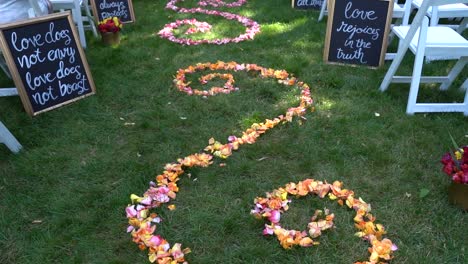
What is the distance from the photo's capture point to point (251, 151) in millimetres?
2967

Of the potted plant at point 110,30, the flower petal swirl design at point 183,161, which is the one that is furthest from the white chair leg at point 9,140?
the potted plant at point 110,30

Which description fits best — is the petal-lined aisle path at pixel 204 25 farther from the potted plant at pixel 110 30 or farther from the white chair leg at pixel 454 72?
the white chair leg at pixel 454 72

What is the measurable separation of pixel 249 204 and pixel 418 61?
1.78 metres

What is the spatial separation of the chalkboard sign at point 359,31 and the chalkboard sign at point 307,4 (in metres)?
1.90

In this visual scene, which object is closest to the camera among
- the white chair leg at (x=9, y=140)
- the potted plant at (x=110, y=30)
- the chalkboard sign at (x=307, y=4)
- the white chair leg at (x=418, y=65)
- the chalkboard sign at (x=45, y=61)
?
the white chair leg at (x=9, y=140)

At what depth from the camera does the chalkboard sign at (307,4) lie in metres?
6.00

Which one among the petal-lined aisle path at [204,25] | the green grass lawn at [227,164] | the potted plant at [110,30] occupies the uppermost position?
the potted plant at [110,30]

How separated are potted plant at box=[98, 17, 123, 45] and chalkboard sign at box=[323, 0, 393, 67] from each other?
2.38m

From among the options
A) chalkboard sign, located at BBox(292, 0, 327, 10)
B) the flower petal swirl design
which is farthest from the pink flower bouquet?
chalkboard sign, located at BBox(292, 0, 327, 10)

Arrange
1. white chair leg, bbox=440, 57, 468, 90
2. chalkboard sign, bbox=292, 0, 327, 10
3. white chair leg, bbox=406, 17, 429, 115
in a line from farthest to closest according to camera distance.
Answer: chalkboard sign, bbox=292, 0, 327, 10 → white chair leg, bbox=440, 57, 468, 90 → white chair leg, bbox=406, 17, 429, 115

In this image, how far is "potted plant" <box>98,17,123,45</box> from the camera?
4730 millimetres

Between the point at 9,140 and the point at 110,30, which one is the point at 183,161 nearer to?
the point at 9,140

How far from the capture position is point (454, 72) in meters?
3.62

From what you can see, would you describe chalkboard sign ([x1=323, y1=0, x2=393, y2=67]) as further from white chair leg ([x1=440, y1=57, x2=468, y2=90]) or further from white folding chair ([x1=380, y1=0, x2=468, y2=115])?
white chair leg ([x1=440, y1=57, x2=468, y2=90])
